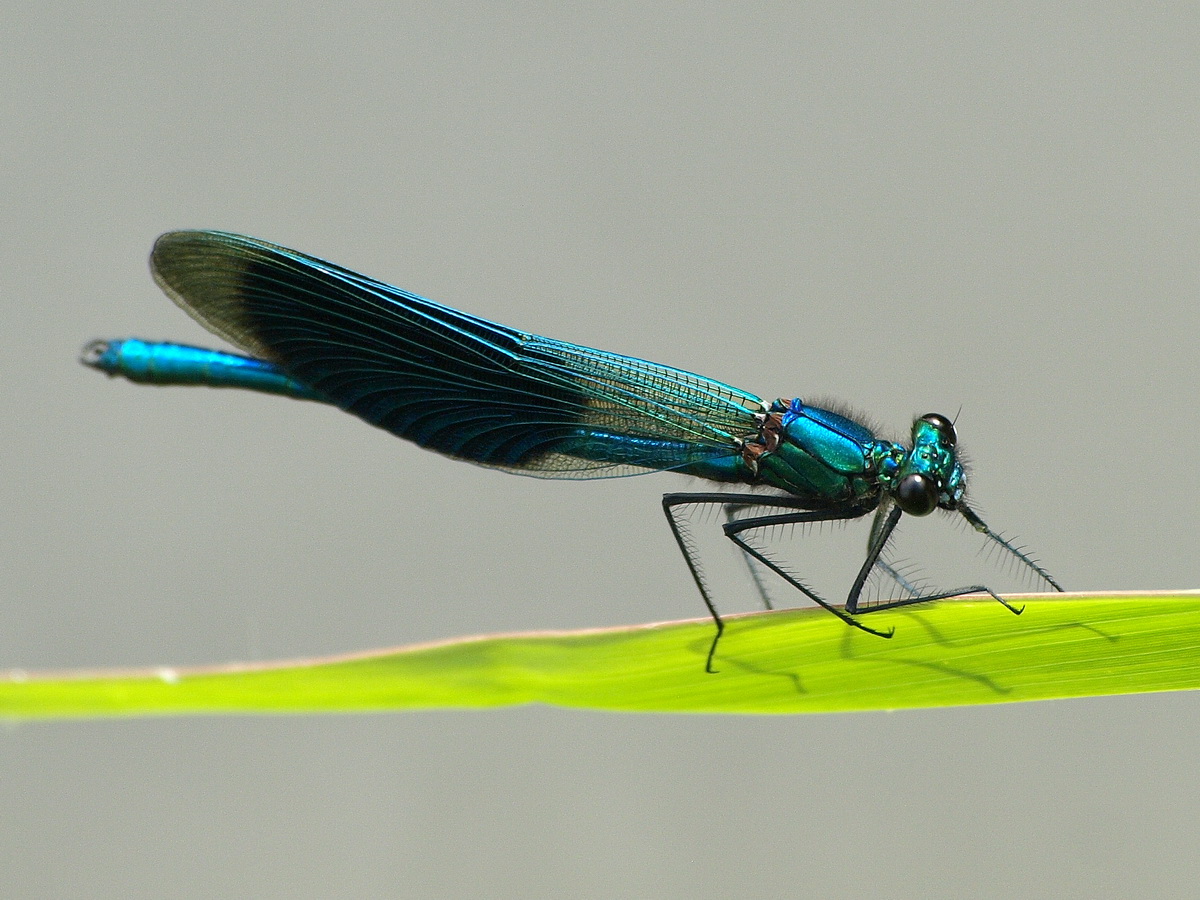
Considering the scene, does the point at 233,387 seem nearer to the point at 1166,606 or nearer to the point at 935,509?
the point at 935,509

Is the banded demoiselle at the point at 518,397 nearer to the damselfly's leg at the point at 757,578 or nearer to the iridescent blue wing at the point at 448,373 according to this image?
the iridescent blue wing at the point at 448,373

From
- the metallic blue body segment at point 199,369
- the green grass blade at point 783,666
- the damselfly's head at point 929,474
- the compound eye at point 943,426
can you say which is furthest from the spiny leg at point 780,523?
the metallic blue body segment at point 199,369

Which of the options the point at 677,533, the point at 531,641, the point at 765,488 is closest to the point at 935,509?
the point at 765,488

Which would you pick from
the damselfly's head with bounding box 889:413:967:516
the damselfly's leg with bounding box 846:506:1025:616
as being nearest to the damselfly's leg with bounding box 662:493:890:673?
the damselfly's leg with bounding box 846:506:1025:616

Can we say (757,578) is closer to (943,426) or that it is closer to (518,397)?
(943,426)

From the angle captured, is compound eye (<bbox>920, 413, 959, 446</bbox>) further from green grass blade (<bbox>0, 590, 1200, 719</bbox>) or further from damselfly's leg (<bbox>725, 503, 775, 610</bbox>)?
green grass blade (<bbox>0, 590, 1200, 719</bbox>)

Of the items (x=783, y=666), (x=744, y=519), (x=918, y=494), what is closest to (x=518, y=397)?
(x=744, y=519)

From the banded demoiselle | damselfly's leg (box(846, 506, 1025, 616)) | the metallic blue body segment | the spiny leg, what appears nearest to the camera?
damselfly's leg (box(846, 506, 1025, 616))
